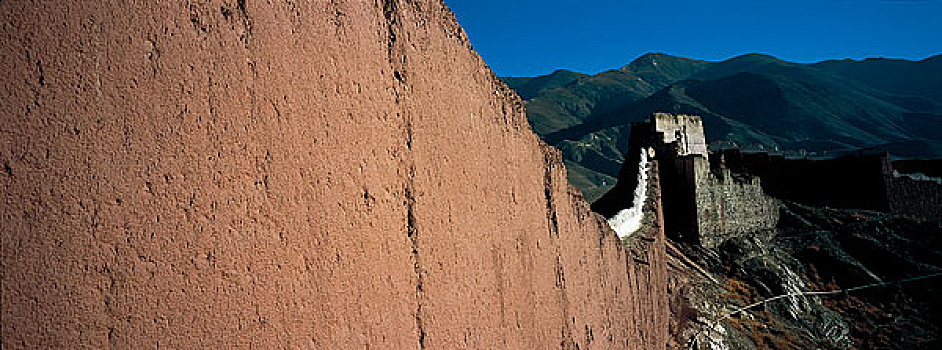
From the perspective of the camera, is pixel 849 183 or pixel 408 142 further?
Result: pixel 849 183

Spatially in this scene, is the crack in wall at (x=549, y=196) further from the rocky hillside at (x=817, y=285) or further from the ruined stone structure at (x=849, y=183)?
the ruined stone structure at (x=849, y=183)

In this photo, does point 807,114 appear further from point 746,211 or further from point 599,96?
point 746,211

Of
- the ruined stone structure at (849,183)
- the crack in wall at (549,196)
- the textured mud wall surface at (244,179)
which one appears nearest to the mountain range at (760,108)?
the ruined stone structure at (849,183)

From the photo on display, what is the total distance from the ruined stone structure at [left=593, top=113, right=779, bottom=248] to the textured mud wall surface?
11581 millimetres

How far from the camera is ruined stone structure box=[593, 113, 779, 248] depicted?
1558 centimetres

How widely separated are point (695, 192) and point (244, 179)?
49.2ft

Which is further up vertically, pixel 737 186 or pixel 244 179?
pixel 737 186

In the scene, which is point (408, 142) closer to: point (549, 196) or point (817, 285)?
point (549, 196)

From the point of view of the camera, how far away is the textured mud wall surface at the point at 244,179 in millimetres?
1246

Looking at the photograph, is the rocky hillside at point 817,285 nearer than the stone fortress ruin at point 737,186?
Yes

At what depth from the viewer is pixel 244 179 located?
1.68 metres

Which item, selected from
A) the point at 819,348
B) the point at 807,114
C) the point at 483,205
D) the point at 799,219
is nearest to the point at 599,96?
the point at 807,114

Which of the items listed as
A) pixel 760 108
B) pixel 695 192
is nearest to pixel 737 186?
pixel 695 192

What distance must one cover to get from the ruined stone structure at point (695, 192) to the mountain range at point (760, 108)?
3119 cm
